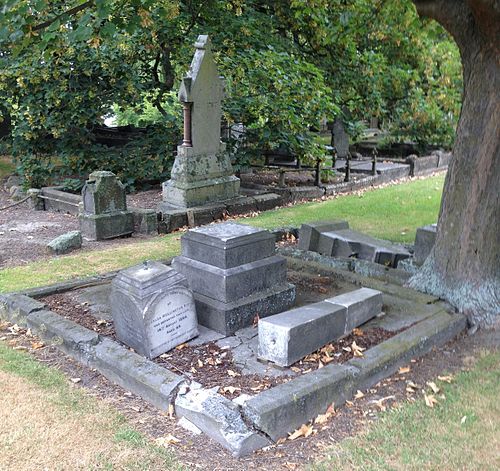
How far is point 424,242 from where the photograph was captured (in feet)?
23.4

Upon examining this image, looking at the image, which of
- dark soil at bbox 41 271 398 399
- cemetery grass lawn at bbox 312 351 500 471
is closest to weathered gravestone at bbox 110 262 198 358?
dark soil at bbox 41 271 398 399

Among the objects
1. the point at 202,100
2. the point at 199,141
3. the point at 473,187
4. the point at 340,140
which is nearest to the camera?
the point at 473,187

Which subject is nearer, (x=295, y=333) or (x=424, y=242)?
(x=295, y=333)

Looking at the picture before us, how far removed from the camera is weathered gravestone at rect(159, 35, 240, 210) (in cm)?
1144

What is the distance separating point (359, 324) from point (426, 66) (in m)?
13.8

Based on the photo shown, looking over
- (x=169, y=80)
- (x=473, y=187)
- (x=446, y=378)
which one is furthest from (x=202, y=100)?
(x=446, y=378)

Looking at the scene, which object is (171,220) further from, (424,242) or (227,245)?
(227,245)

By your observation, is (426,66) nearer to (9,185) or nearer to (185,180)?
(185,180)

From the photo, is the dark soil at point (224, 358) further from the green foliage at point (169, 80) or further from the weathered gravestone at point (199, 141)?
the green foliage at point (169, 80)

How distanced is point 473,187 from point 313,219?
5592 millimetres

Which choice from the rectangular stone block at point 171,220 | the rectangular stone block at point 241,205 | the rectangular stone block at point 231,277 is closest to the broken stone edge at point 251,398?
the rectangular stone block at point 231,277

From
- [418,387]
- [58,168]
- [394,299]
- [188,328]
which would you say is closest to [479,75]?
[394,299]

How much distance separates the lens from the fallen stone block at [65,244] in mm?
9133

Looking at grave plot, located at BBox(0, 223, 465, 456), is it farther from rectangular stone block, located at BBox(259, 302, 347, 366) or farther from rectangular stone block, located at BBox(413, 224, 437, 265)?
rectangular stone block, located at BBox(413, 224, 437, 265)
